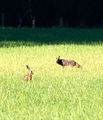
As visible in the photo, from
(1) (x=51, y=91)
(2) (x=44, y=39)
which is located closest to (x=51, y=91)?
(1) (x=51, y=91)

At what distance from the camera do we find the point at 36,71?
12633 millimetres

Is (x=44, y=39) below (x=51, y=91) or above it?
below

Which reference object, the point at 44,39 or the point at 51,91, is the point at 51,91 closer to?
the point at 51,91

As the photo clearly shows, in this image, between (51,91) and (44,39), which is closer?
(51,91)

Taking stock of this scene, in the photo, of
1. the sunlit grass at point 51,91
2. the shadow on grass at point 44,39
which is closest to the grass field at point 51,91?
the sunlit grass at point 51,91

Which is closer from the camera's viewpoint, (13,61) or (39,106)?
(39,106)

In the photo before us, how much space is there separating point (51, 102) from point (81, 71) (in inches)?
162

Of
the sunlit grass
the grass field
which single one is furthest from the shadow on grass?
the grass field

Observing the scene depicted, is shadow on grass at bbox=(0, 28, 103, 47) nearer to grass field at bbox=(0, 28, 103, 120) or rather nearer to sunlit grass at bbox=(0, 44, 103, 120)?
sunlit grass at bbox=(0, 44, 103, 120)

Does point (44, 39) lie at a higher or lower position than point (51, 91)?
lower

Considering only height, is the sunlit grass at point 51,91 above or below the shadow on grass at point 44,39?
above

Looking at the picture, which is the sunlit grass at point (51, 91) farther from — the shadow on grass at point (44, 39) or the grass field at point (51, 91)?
the shadow on grass at point (44, 39)
